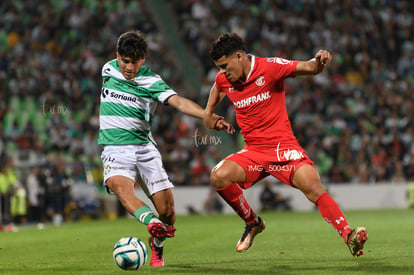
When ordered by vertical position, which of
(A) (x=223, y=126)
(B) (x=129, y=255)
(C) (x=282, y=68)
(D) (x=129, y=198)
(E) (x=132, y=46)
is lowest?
(B) (x=129, y=255)

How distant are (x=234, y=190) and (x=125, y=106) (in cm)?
148

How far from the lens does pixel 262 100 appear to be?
790 cm

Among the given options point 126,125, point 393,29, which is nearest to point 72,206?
point 393,29

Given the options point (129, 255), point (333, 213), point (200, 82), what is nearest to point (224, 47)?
point (333, 213)

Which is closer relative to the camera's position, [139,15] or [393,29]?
[393,29]

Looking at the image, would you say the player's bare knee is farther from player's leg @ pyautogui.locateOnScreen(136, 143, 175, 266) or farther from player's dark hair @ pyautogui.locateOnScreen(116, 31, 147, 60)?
player's dark hair @ pyautogui.locateOnScreen(116, 31, 147, 60)

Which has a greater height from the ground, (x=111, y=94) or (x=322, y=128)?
(x=111, y=94)

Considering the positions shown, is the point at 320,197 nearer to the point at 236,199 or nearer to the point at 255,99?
the point at 236,199

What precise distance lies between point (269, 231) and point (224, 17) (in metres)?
13.6

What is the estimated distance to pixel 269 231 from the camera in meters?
13.6

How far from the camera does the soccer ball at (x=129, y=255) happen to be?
7.25 m

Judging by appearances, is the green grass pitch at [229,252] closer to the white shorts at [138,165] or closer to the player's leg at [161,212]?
the player's leg at [161,212]

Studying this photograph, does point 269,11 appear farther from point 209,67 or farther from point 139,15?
point 139,15

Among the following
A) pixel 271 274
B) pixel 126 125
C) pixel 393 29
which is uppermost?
pixel 393 29
